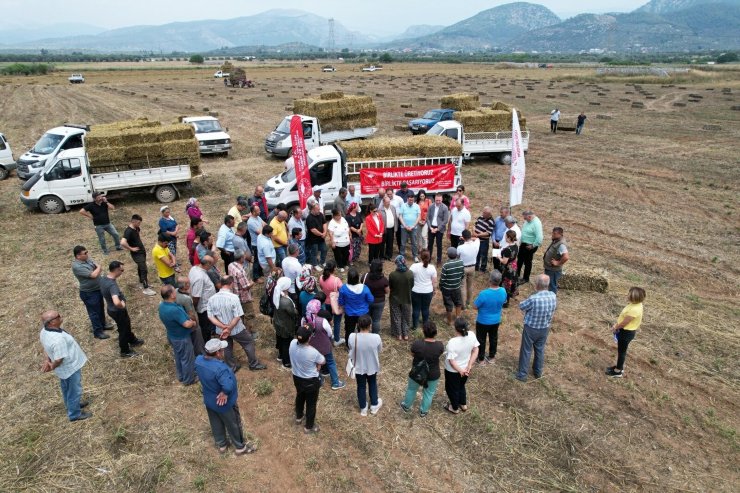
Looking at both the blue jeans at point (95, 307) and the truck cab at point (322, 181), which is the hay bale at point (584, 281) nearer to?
the truck cab at point (322, 181)

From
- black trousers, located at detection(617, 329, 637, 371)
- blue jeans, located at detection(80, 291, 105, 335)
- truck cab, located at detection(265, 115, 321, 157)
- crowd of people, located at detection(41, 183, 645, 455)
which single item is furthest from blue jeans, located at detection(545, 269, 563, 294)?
truck cab, located at detection(265, 115, 321, 157)

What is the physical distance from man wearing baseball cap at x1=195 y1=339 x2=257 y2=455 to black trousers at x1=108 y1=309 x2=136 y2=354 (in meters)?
2.97

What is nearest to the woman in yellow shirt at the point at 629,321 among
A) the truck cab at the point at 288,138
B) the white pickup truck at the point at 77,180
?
the white pickup truck at the point at 77,180

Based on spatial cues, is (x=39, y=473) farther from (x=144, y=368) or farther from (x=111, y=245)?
(x=111, y=245)

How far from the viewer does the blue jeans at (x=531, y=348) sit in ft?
23.6

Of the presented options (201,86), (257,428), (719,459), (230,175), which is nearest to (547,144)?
(230,175)

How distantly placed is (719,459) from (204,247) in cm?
859

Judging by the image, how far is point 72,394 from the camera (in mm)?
6688

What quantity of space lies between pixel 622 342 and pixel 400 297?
→ 360 cm

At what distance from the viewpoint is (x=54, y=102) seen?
3959cm

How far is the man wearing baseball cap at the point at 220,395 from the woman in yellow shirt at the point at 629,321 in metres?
5.75

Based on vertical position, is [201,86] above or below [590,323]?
above

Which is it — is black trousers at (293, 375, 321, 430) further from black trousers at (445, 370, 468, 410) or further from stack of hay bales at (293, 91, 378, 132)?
stack of hay bales at (293, 91, 378, 132)

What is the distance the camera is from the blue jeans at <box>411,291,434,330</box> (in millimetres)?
8391
